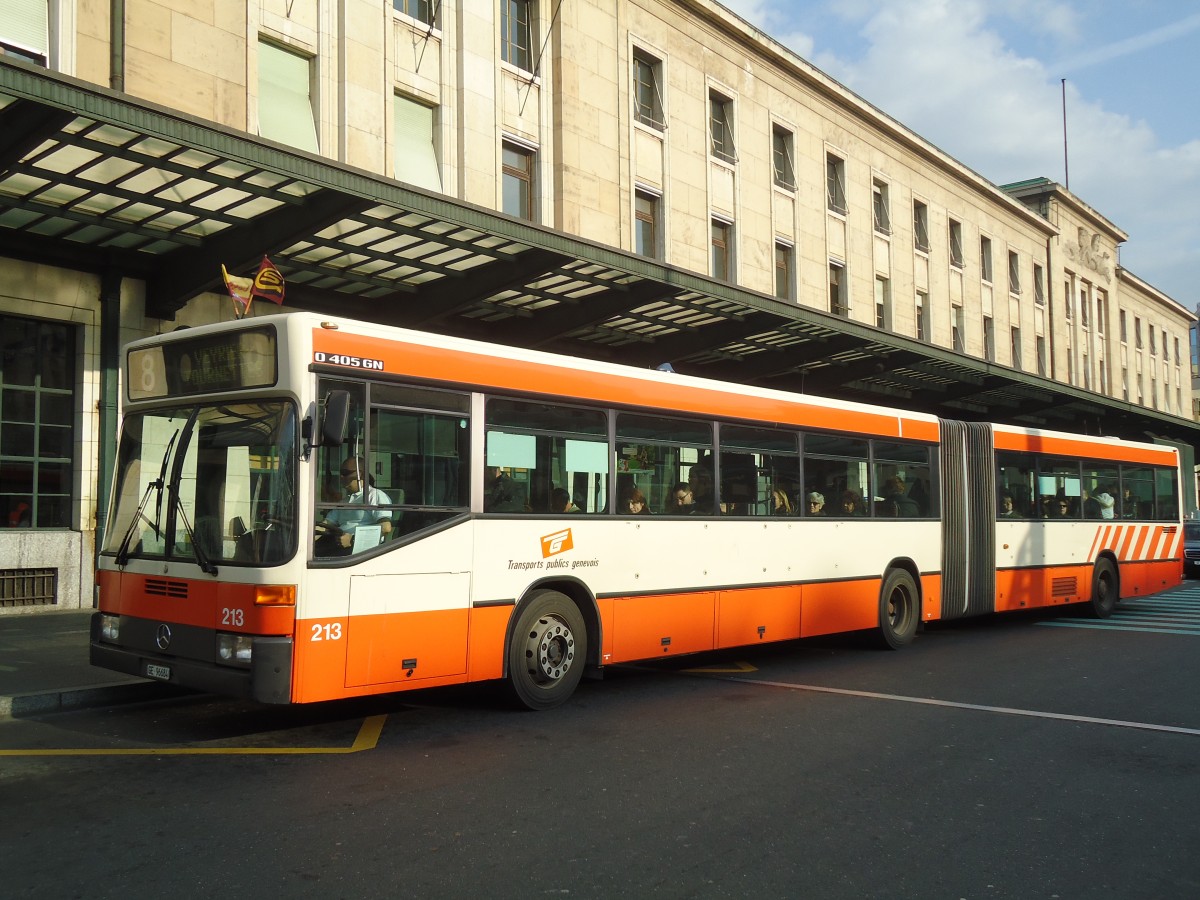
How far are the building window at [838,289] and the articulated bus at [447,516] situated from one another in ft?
66.2

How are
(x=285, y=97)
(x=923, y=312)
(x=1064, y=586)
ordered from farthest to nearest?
(x=923, y=312) < (x=285, y=97) < (x=1064, y=586)

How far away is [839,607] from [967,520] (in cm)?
326

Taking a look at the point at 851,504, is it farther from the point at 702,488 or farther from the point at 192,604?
the point at 192,604

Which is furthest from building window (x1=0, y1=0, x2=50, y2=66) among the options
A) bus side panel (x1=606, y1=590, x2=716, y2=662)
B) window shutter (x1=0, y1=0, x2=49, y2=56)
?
bus side panel (x1=606, y1=590, x2=716, y2=662)

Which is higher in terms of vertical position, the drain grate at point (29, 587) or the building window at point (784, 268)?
the building window at point (784, 268)

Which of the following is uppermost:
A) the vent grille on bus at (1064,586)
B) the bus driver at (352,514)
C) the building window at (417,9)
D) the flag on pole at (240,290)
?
the building window at (417,9)

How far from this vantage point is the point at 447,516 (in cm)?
786

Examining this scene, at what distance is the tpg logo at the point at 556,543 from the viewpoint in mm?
8570

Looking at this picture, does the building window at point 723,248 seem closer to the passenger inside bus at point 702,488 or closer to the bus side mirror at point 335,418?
the passenger inside bus at point 702,488

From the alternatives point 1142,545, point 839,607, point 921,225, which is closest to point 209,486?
point 839,607

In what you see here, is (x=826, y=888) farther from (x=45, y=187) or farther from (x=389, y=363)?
(x=45, y=187)

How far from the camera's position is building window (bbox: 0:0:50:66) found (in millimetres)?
13875

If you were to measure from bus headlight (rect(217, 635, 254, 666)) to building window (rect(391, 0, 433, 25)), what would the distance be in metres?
15.0

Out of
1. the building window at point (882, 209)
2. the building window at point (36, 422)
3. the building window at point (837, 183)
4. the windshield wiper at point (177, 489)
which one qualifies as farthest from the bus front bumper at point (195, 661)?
the building window at point (882, 209)
